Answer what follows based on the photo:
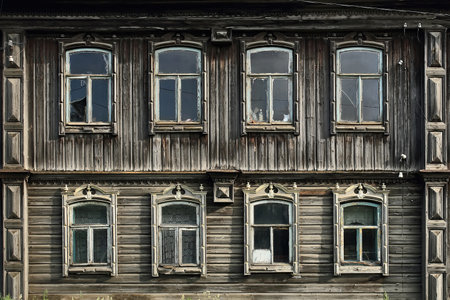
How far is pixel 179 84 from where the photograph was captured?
11844mm

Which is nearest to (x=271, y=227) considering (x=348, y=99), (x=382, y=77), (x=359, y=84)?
(x=348, y=99)

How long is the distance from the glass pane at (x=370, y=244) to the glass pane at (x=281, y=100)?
9.82ft

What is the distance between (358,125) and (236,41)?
318cm

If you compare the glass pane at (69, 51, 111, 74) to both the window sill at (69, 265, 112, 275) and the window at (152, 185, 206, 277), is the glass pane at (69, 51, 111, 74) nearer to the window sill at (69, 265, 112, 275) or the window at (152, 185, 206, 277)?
the window at (152, 185, 206, 277)

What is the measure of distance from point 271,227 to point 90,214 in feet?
12.8

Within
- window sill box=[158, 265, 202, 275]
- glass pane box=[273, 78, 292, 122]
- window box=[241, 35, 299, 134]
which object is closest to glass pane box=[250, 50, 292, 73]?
window box=[241, 35, 299, 134]

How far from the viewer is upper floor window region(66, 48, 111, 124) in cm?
1184

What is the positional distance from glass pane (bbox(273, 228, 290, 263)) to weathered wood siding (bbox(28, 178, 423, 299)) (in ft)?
1.00

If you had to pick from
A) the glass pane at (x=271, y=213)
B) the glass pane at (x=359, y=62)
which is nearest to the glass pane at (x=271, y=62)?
the glass pane at (x=359, y=62)

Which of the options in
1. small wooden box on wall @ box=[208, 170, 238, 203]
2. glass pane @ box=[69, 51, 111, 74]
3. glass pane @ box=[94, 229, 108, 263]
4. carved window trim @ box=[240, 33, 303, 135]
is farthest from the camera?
glass pane @ box=[69, 51, 111, 74]

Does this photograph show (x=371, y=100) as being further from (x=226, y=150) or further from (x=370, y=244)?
(x=226, y=150)

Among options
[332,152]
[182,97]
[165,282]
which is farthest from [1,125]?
[332,152]

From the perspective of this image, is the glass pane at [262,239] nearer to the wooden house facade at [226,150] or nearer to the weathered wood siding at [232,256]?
the wooden house facade at [226,150]

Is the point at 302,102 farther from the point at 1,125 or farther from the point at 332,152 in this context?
the point at 1,125
